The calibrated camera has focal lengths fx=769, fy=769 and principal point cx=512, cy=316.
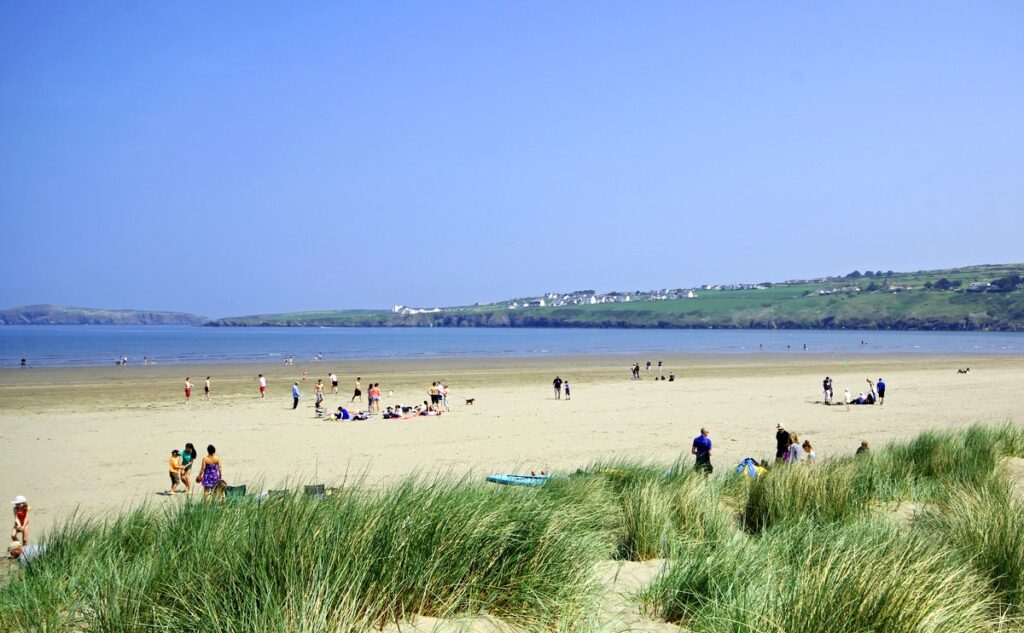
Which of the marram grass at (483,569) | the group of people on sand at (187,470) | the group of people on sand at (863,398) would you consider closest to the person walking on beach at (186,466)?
the group of people on sand at (187,470)

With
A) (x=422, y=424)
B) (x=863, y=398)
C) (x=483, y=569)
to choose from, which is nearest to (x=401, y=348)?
(x=863, y=398)

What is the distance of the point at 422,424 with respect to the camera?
79.5ft

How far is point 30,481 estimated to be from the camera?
1557 cm

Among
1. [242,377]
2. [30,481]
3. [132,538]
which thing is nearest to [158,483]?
[30,481]

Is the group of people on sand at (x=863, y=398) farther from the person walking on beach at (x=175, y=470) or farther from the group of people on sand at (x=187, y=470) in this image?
the person walking on beach at (x=175, y=470)

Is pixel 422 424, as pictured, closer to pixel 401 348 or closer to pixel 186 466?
pixel 186 466

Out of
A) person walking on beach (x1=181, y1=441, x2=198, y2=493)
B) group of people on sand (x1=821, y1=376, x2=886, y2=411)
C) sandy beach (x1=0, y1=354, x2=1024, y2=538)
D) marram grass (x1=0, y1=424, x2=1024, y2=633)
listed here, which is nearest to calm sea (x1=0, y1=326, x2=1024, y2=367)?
sandy beach (x1=0, y1=354, x2=1024, y2=538)

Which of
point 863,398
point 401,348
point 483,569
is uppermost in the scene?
point 483,569

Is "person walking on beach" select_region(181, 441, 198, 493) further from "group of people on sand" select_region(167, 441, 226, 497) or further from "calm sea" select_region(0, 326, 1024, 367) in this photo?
"calm sea" select_region(0, 326, 1024, 367)

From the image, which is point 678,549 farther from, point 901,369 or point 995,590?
point 901,369

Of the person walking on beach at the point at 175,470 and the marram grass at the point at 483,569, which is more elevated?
the marram grass at the point at 483,569

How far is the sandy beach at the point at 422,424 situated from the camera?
1619cm

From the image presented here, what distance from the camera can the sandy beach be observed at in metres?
16.2

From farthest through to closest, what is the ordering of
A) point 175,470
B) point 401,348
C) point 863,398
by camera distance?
point 401,348, point 863,398, point 175,470
